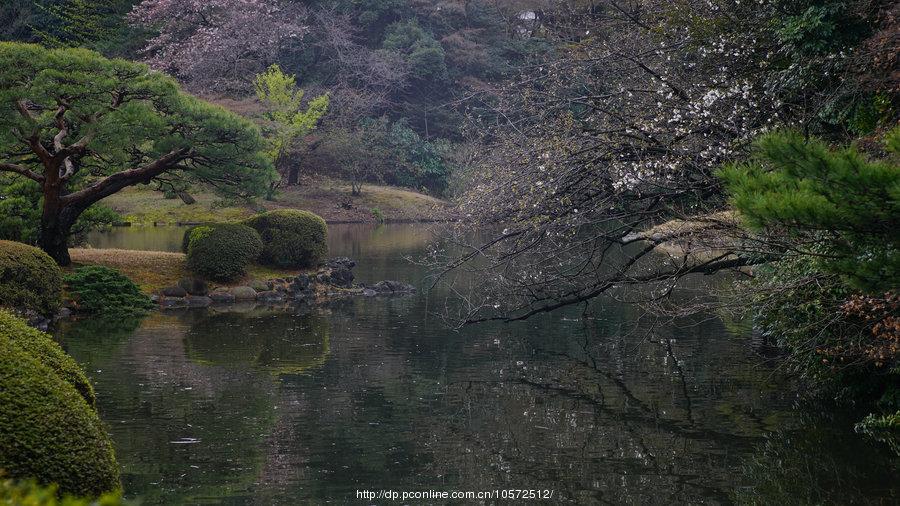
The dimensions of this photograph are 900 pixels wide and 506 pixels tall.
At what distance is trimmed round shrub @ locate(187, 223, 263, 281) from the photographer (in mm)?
20844

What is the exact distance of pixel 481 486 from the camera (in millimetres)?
7898

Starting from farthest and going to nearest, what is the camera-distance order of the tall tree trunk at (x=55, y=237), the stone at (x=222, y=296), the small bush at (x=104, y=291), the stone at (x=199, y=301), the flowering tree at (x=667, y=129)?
the stone at (x=222, y=296)
the stone at (x=199, y=301)
the tall tree trunk at (x=55, y=237)
the small bush at (x=104, y=291)
the flowering tree at (x=667, y=129)

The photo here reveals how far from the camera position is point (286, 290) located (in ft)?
71.6

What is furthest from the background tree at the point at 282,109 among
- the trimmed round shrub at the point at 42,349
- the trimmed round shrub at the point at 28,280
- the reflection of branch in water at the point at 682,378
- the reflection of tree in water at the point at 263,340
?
the trimmed round shrub at the point at 42,349

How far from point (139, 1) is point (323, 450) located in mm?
38227

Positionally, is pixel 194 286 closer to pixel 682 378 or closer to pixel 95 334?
pixel 95 334

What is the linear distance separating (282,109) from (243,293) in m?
20.4

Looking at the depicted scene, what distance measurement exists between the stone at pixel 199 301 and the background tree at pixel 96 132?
2.82 meters

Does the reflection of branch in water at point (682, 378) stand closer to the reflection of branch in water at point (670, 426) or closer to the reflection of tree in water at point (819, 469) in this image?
the reflection of branch in water at point (670, 426)

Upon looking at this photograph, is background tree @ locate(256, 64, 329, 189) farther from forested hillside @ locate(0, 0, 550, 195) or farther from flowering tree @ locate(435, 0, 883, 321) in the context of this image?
flowering tree @ locate(435, 0, 883, 321)

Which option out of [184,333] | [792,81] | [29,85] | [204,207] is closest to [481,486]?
[792,81]

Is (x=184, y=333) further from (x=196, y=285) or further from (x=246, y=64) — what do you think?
(x=246, y=64)

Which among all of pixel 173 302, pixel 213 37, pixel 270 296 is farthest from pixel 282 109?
pixel 173 302

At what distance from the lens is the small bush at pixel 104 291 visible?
17922mm
